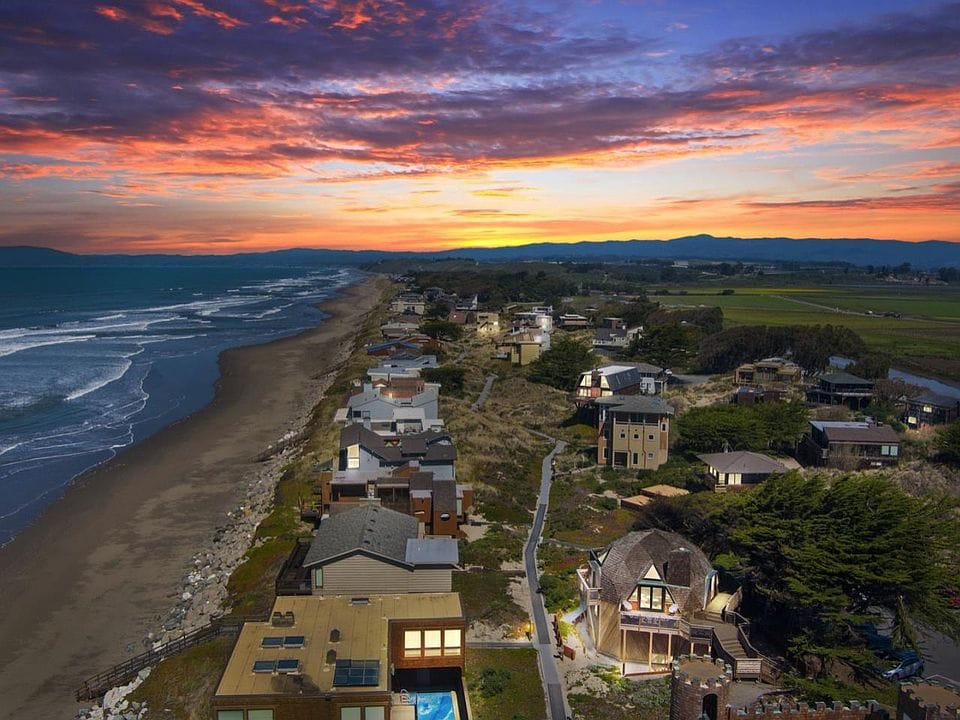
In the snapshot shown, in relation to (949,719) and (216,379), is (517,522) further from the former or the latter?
(216,379)

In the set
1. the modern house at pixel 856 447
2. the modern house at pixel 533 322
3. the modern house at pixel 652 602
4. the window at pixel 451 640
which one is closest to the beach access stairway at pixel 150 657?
the window at pixel 451 640

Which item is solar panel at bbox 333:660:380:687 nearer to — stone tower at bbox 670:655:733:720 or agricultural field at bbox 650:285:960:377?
stone tower at bbox 670:655:733:720

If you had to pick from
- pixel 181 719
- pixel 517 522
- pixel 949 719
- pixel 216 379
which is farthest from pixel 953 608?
pixel 216 379

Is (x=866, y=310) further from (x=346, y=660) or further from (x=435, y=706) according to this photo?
(x=346, y=660)

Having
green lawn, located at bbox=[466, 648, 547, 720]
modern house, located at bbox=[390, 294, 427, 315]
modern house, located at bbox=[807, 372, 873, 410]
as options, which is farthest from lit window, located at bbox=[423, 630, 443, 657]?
modern house, located at bbox=[390, 294, 427, 315]

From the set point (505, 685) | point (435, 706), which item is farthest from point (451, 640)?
point (505, 685)
